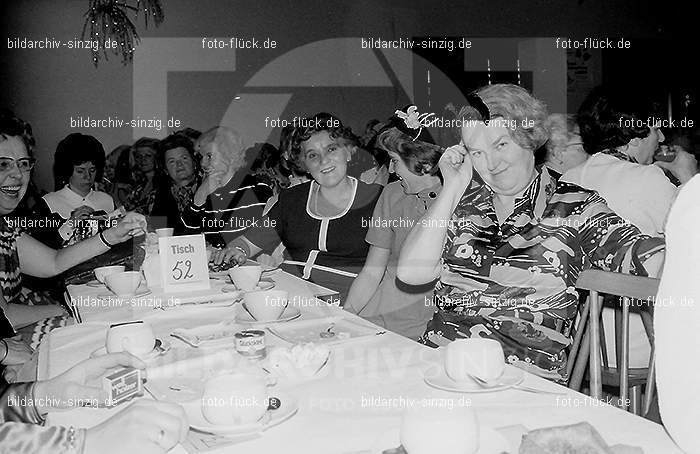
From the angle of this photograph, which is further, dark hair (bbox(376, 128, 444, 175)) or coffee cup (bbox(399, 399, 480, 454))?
dark hair (bbox(376, 128, 444, 175))

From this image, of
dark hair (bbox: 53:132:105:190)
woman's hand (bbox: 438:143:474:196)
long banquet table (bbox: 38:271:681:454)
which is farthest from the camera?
dark hair (bbox: 53:132:105:190)

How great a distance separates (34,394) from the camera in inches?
44.8

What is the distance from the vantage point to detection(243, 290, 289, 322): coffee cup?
160 cm

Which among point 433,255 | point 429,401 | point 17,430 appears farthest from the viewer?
point 433,255

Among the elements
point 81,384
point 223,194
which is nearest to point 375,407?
point 81,384

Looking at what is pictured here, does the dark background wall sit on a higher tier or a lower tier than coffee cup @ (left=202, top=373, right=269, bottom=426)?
higher

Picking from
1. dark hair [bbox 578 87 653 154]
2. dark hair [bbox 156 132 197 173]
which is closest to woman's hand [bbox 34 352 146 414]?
dark hair [bbox 578 87 653 154]

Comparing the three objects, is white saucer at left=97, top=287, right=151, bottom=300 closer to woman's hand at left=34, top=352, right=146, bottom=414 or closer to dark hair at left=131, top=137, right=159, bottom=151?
woman's hand at left=34, top=352, right=146, bottom=414

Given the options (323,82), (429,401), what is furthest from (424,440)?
(323,82)

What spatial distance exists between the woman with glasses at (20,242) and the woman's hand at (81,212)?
752mm

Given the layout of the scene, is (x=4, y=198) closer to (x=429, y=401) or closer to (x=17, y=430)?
(x=17, y=430)

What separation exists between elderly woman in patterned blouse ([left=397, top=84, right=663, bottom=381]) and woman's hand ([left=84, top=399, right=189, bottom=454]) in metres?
1.03

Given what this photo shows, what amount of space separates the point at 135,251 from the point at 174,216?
1.50 meters

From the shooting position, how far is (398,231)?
245 cm
